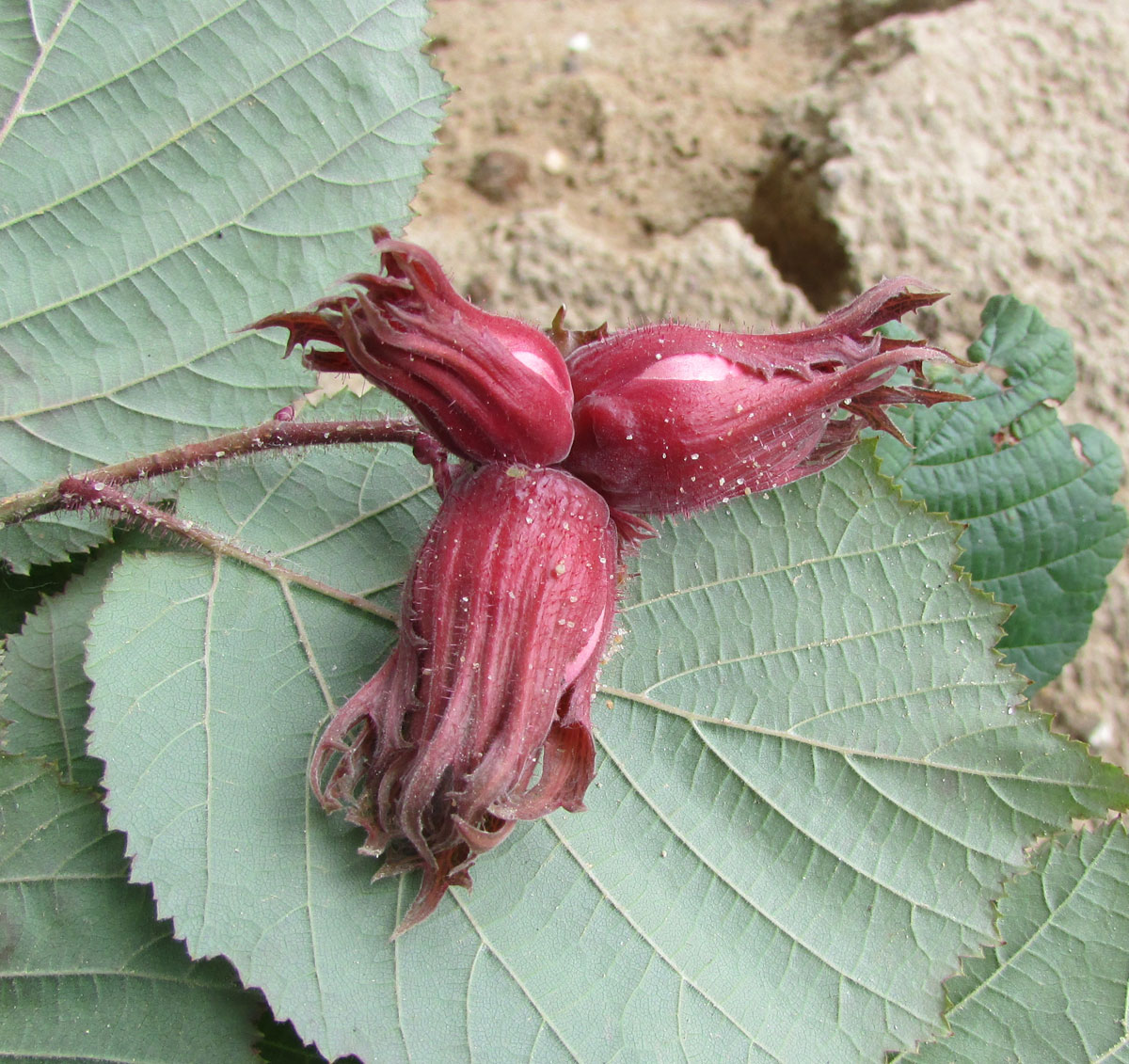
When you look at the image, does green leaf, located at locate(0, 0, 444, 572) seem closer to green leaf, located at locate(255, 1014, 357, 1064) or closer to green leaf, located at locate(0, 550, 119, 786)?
green leaf, located at locate(0, 550, 119, 786)

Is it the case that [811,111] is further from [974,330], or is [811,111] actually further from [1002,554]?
[1002,554]

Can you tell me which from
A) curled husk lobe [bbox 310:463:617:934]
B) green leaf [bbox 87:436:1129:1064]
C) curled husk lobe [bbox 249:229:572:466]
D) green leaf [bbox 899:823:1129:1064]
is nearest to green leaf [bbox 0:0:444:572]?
green leaf [bbox 87:436:1129:1064]

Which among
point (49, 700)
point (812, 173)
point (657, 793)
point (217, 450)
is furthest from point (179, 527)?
point (812, 173)

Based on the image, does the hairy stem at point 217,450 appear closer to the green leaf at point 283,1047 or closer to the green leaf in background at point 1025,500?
the green leaf at point 283,1047

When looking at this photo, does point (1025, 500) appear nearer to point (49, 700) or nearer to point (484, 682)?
point (484, 682)

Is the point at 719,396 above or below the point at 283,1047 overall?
above

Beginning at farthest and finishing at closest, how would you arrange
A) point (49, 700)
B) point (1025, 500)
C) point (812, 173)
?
point (812, 173) → point (1025, 500) → point (49, 700)
